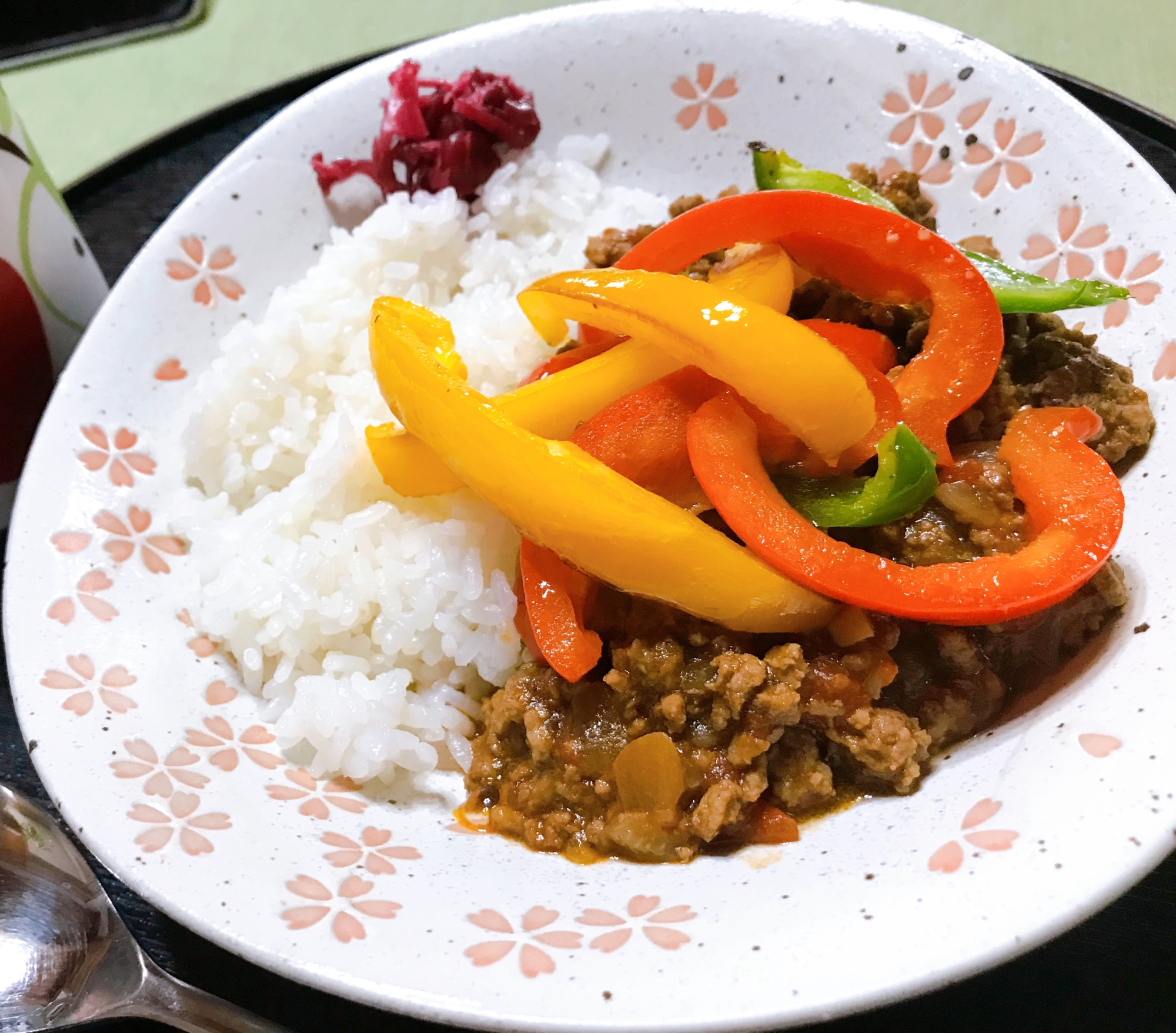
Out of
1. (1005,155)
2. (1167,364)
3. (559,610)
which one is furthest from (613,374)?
(1005,155)

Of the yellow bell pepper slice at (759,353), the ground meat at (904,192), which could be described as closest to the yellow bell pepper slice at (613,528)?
the yellow bell pepper slice at (759,353)

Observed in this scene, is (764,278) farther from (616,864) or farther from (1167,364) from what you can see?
(616,864)

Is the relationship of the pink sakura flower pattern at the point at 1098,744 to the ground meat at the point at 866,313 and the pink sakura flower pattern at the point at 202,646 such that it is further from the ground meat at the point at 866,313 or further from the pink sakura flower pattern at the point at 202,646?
the pink sakura flower pattern at the point at 202,646

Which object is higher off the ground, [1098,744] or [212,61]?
[212,61]

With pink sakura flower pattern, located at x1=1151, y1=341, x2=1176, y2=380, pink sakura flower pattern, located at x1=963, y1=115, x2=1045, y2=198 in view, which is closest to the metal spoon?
pink sakura flower pattern, located at x1=1151, y1=341, x2=1176, y2=380

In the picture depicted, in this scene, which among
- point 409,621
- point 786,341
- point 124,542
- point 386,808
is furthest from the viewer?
point 124,542

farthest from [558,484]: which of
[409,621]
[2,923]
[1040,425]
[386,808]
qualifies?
[2,923]

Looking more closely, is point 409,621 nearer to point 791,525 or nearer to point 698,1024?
point 791,525
